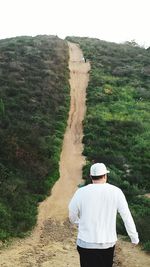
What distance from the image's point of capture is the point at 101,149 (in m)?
23.2

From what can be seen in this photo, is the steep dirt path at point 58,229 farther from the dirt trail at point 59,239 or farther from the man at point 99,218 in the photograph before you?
the man at point 99,218

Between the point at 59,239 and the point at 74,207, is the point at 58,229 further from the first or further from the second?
the point at 74,207

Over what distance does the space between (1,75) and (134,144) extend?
43.2 feet

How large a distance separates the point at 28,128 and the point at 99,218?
1711cm

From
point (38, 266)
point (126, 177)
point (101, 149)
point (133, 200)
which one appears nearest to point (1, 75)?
point (101, 149)

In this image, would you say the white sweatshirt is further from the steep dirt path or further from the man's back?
the steep dirt path

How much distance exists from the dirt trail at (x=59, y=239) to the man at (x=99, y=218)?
5571mm

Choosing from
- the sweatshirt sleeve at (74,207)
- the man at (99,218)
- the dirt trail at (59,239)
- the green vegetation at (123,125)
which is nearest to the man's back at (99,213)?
the man at (99,218)

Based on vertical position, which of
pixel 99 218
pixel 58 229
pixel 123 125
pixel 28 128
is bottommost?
pixel 58 229

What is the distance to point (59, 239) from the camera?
13.6 metres

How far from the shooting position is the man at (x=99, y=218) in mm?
6094

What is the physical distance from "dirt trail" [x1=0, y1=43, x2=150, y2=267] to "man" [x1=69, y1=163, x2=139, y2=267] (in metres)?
5.57

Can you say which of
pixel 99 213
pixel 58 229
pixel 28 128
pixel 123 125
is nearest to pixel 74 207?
pixel 99 213

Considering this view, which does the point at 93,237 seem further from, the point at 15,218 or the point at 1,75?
the point at 1,75
